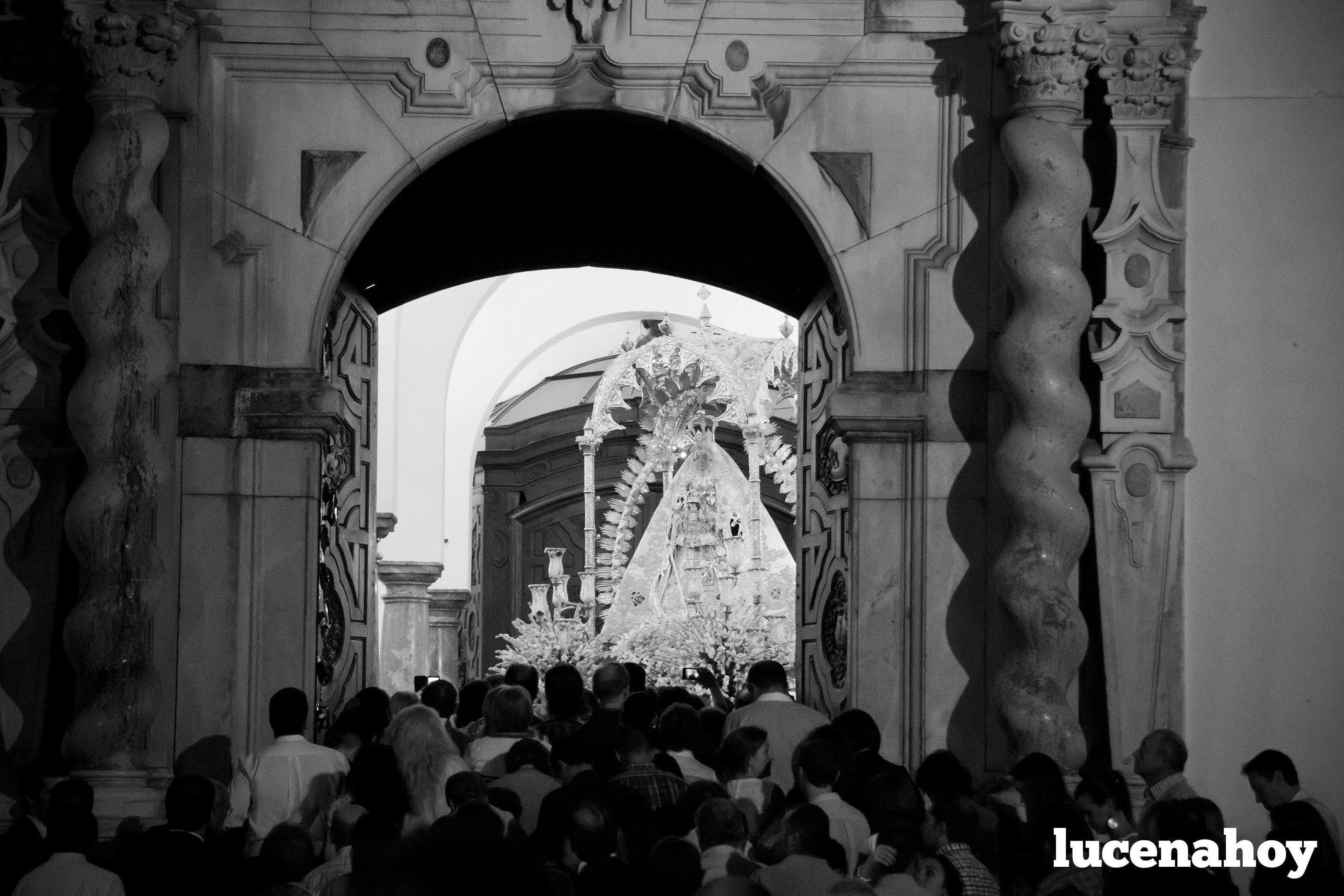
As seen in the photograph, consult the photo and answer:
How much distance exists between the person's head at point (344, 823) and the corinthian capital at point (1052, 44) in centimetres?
511

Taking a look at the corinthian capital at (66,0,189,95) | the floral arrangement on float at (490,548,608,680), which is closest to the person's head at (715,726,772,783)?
the corinthian capital at (66,0,189,95)

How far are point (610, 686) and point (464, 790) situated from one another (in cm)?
228

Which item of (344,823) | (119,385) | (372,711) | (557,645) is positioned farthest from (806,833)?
(557,645)

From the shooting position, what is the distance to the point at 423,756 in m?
6.93

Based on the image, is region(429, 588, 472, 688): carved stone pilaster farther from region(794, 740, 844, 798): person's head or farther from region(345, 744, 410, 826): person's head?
region(345, 744, 410, 826): person's head

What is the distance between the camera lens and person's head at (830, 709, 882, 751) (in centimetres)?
850

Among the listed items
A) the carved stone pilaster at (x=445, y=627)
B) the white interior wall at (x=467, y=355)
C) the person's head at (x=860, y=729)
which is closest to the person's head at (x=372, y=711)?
the person's head at (x=860, y=729)

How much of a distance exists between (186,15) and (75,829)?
5135 millimetres

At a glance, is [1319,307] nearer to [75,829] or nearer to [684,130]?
[684,130]

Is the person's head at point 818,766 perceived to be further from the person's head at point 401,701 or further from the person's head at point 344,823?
the person's head at point 401,701

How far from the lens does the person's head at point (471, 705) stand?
10.3 m

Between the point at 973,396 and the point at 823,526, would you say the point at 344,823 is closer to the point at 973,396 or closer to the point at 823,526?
the point at 973,396

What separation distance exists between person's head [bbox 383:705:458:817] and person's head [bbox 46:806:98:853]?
989 millimetres

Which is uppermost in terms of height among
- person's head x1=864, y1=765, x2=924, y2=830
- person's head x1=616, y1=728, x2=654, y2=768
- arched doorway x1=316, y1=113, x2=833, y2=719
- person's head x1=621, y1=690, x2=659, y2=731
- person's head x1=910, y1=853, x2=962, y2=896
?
arched doorway x1=316, y1=113, x2=833, y2=719
